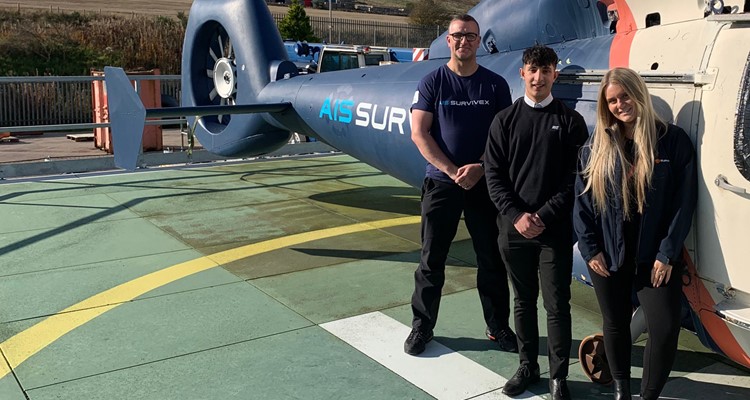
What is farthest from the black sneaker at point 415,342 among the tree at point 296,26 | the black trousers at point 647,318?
the tree at point 296,26

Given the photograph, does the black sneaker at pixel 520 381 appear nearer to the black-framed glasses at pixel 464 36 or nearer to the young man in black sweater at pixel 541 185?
the young man in black sweater at pixel 541 185

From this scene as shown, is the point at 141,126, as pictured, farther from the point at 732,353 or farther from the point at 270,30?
the point at 732,353

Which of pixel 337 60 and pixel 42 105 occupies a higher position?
pixel 337 60

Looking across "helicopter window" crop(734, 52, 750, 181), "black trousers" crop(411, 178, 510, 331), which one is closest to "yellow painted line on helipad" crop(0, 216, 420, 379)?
"black trousers" crop(411, 178, 510, 331)

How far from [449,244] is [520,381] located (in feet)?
2.99

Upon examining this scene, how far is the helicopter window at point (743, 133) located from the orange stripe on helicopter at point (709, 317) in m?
0.50

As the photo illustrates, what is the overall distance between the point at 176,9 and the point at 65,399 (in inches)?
2365

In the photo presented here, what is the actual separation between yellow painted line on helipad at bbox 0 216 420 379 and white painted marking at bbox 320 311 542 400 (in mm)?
1654

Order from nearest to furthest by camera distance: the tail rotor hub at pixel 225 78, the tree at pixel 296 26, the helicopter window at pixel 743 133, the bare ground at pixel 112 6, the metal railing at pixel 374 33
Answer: the helicopter window at pixel 743 133
the tail rotor hub at pixel 225 78
the tree at pixel 296 26
the metal railing at pixel 374 33
the bare ground at pixel 112 6

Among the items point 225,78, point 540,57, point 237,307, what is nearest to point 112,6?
point 225,78

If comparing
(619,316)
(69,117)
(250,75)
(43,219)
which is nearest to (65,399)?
(619,316)

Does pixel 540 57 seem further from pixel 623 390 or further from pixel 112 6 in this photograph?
pixel 112 6

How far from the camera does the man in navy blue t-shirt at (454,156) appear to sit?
14.4 feet

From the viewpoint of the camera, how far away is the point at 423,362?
178 inches
